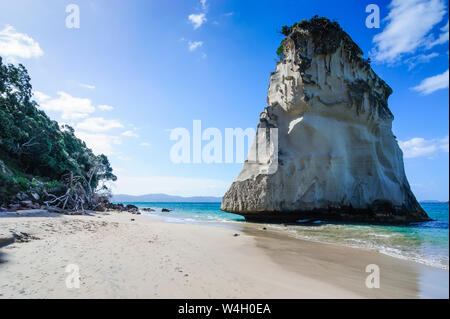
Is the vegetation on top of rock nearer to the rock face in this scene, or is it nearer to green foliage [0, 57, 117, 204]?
the rock face

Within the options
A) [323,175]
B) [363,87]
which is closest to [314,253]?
[323,175]

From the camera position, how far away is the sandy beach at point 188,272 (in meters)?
3.39

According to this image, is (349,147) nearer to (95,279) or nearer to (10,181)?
(95,279)

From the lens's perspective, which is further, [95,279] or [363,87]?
[363,87]

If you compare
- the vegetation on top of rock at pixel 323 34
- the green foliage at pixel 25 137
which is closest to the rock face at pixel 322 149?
the vegetation on top of rock at pixel 323 34

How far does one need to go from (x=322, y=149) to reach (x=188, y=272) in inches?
693

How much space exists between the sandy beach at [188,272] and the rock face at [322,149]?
11269 millimetres

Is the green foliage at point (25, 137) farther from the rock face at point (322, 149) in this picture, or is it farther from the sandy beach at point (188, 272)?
→ the rock face at point (322, 149)

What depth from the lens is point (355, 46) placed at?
65.4 feet

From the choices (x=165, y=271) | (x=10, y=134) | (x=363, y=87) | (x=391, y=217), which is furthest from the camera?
(x=363, y=87)

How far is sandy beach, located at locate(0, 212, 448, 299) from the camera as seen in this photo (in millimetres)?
3393

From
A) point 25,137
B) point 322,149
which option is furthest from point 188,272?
point 25,137

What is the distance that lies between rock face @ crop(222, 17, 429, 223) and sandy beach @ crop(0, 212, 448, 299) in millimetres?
11269
